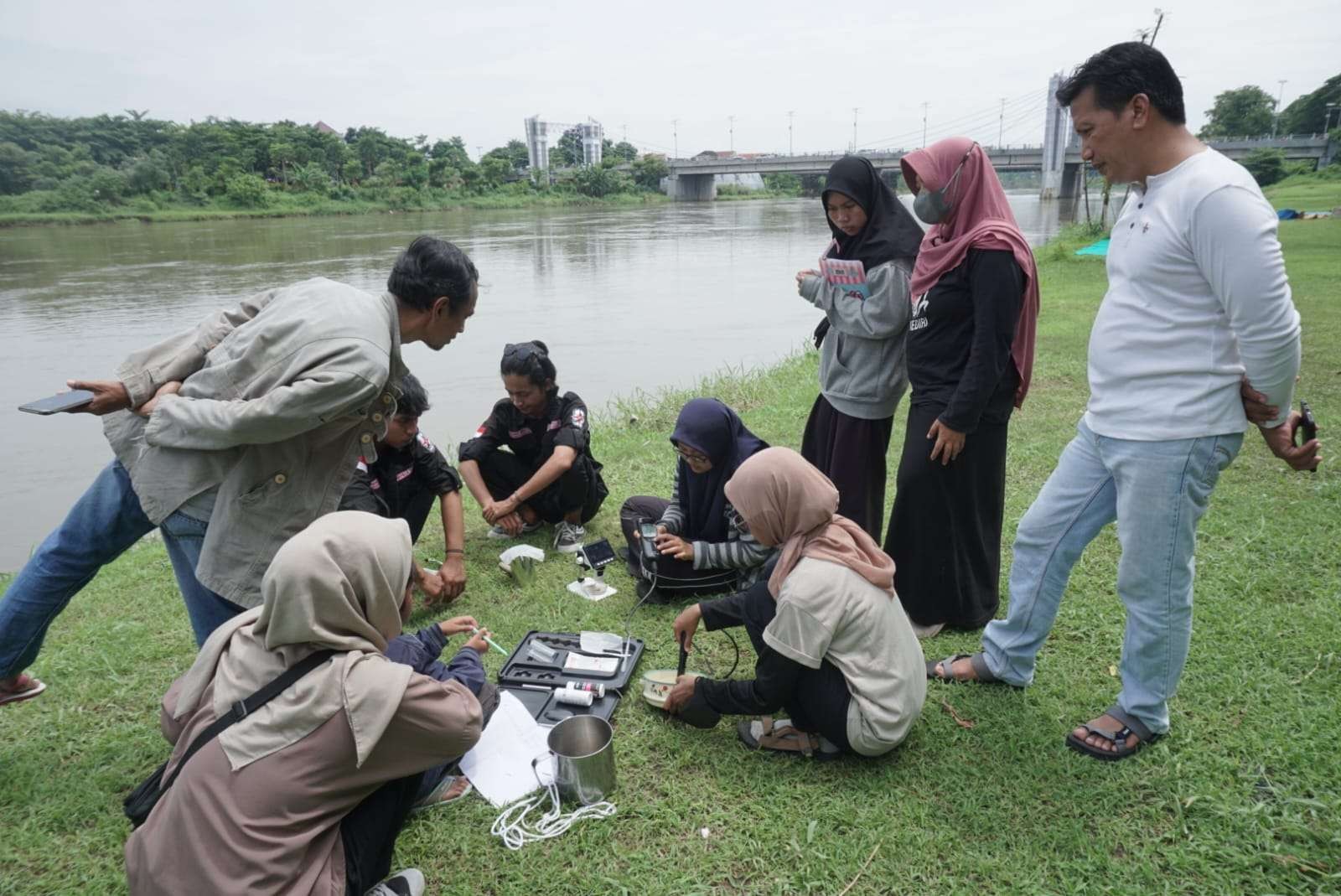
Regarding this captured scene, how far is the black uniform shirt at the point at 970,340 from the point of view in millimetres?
2240

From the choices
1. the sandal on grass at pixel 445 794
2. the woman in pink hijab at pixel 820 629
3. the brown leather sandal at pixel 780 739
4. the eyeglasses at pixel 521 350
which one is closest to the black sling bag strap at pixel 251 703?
the sandal on grass at pixel 445 794

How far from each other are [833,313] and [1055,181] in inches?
1661

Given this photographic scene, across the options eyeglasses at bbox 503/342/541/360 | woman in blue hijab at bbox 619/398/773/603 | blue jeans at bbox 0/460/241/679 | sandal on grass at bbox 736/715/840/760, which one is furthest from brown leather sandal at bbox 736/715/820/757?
eyeglasses at bbox 503/342/541/360

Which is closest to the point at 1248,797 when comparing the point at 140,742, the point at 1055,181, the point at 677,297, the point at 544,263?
the point at 140,742

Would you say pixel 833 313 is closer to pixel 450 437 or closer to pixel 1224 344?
pixel 1224 344

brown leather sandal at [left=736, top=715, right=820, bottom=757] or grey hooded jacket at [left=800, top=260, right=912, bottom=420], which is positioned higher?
grey hooded jacket at [left=800, top=260, right=912, bottom=420]

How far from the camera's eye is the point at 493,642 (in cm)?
265

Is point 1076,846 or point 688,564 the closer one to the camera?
point 1076,846

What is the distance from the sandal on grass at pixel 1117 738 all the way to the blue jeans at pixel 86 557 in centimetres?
216

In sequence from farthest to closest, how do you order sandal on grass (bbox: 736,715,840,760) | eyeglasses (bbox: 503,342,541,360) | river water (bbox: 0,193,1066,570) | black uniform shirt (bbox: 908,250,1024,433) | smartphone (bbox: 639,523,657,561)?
river water (bbox: 0,193,1066,570) → eyeglasses (bbox: 503,342,541,360) → smartphone (bbox: 639,523,657,561) → black uniform shirt (bbox: 908,250,1024,433) → sandal on grass (bbox: 736,715,840,760)

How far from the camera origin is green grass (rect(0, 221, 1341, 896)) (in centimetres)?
173

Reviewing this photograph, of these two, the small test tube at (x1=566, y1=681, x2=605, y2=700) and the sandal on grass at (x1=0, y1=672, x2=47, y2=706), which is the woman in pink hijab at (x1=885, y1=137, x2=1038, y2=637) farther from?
the sandal on grass at (x1=0, y1=672, x2=47, y2=706)

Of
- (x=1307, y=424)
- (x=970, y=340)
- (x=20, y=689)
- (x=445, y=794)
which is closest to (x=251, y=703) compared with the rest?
(x=445, y=794)

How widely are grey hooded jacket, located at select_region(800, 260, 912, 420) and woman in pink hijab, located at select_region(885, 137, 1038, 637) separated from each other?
0.10 metres
